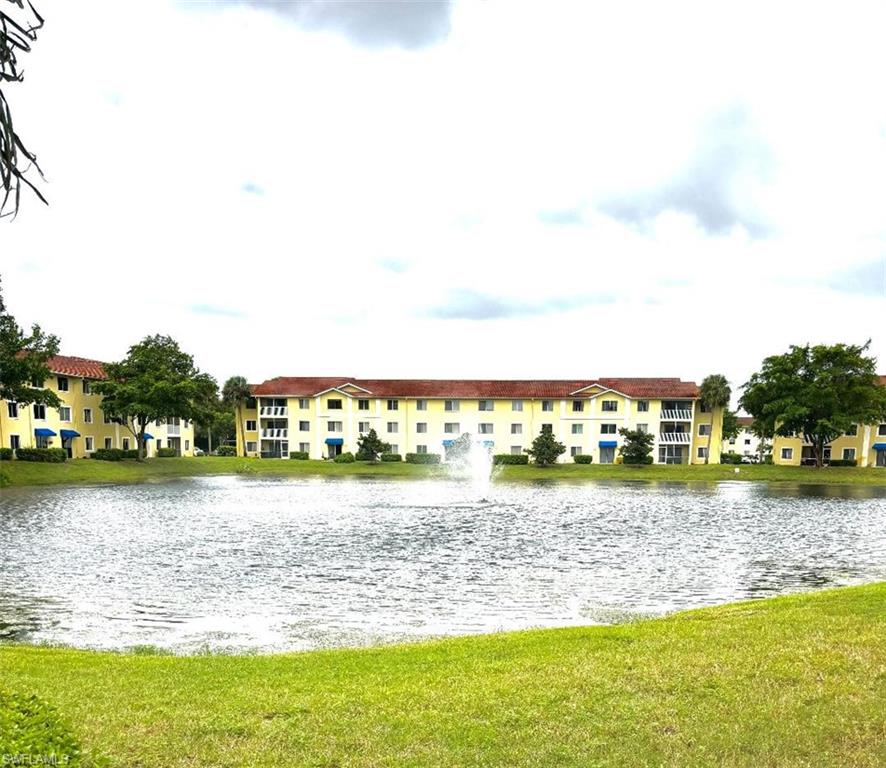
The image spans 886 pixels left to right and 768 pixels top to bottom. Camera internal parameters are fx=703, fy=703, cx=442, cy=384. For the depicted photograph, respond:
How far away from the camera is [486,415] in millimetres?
94812

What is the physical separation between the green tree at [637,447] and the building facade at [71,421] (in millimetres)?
58464

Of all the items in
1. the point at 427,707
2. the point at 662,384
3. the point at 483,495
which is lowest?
the point at 483,495

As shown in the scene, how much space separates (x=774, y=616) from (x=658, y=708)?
234 inches

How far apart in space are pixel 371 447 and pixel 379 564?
62881mm

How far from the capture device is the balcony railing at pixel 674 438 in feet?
297

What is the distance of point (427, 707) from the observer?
7918 millimetres

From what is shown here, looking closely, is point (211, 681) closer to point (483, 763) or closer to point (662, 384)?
point (483, 763)

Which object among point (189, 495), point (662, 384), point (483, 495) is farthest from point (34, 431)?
point (662, 384)

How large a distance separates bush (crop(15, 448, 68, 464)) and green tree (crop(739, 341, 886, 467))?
247 ft

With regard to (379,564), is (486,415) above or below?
above

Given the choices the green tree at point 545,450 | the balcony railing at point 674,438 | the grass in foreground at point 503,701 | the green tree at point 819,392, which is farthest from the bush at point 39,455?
the green tree at point 819,392

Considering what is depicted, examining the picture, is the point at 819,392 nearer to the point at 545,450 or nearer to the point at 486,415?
the point at 545,450

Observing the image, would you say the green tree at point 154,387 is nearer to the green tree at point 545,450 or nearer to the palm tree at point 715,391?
the green tree at point 545,450

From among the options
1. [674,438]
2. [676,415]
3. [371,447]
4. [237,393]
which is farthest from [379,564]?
[237,393]
